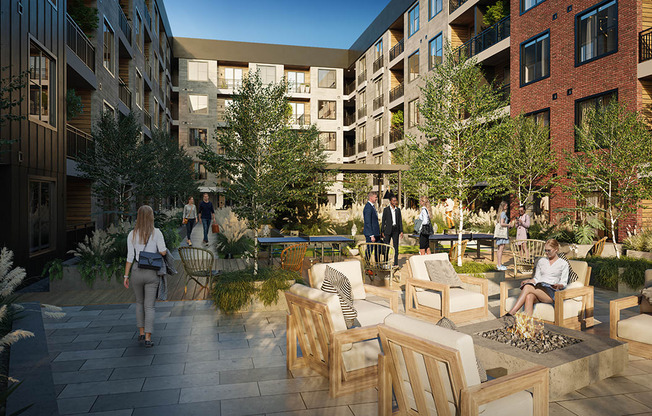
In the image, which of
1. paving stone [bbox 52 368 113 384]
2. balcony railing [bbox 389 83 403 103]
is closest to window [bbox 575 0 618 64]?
balcony railing [bbox 389 83 403 103]

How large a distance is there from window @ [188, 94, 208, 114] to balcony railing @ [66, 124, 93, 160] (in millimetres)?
27873

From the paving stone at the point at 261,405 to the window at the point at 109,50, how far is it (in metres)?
18.8

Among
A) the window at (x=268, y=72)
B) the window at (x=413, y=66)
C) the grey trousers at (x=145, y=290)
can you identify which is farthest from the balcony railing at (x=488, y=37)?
the window at (x=268, y=72)

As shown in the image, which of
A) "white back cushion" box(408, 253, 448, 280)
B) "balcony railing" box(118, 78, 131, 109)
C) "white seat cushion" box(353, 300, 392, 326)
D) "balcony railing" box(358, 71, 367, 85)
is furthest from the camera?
"balcony railing" box(358, 71, 367, 85)

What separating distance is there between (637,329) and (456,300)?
7.41 ft

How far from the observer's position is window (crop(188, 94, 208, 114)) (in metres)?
43.3

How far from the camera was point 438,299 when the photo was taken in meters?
6.73

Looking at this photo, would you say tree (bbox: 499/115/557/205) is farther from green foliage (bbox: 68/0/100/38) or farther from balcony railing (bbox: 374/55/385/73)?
balcony railing (bbox: 374/55/385/73)

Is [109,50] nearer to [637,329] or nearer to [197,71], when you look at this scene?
[637,329]

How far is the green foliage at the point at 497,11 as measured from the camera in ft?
74.8

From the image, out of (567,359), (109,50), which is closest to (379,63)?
(109,50)

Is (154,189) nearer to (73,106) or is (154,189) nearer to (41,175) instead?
(73,106)

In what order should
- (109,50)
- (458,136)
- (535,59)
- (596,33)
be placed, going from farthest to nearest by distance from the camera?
(535,59) < (109,50) < (596,33) < (458,136)

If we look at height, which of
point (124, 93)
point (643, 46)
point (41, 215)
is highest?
point (124, 93)
